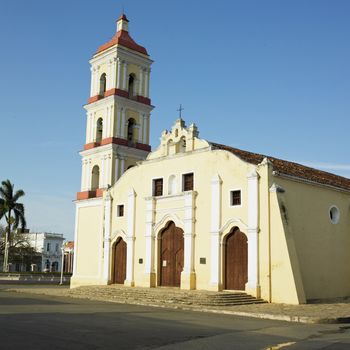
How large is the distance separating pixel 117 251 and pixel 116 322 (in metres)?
17.1

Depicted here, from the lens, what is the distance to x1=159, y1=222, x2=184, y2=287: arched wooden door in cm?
2797

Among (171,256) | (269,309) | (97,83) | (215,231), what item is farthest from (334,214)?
(97,83)

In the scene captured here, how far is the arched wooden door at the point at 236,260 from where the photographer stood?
982 inches

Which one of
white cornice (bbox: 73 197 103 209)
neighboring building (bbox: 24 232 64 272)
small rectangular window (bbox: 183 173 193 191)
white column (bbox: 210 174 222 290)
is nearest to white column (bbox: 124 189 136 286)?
small rectangular window (bbox: 183 173 193 191)

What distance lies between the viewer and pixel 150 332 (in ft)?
43.1

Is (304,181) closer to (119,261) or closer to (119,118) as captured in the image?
(119,261)

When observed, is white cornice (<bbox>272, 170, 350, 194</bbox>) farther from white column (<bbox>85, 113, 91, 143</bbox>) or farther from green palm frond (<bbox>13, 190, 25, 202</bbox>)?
green palm frond (<bbox>13, 190, 25, 202</bbox>)

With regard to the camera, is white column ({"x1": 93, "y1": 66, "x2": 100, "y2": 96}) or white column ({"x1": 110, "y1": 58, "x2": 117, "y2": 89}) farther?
white column ({"x1": 93, "y1": 66, "x2": 100, "y2": 96})

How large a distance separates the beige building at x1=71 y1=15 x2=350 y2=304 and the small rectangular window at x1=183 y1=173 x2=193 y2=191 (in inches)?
2.5

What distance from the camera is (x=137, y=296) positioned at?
25.0 m

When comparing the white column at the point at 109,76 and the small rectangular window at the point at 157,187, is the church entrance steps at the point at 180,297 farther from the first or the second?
the white column at the point at 109,76

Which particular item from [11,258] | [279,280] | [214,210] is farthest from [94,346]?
[11,258]

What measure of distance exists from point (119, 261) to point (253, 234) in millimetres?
10634

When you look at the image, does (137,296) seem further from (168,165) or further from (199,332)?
(199,332)
